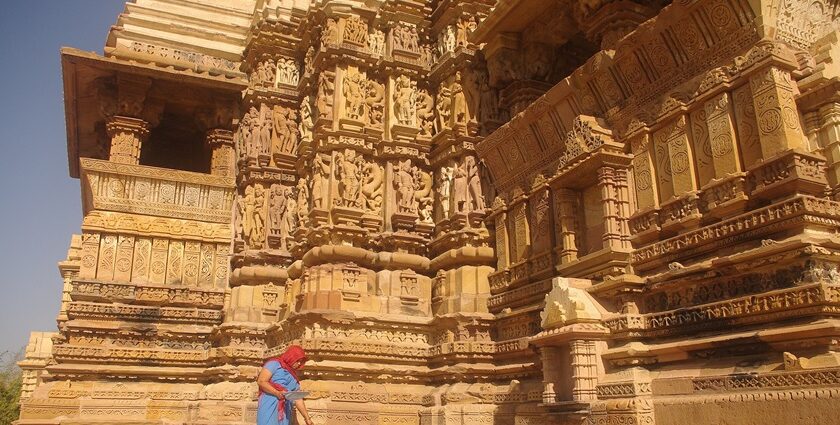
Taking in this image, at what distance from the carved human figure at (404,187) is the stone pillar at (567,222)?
3.47m

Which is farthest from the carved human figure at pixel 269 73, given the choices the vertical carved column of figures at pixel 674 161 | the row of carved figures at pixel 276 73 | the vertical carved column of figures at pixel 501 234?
the vertical carved column of figures at pixel 674 161

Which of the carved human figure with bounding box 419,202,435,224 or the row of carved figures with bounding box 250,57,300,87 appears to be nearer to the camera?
the carved human figure with bounding box 419,202,435,224

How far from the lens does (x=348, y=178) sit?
1177 centimetres

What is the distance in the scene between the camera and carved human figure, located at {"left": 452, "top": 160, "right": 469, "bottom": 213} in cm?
1179

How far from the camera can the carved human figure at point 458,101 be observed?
1232 centimetres

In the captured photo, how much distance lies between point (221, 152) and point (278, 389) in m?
9.32

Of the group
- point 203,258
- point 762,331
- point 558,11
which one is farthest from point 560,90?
point 203,258

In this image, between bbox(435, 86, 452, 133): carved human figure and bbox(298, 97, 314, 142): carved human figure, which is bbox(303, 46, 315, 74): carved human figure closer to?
bbox(298, 97, 314, 142): carved human figure

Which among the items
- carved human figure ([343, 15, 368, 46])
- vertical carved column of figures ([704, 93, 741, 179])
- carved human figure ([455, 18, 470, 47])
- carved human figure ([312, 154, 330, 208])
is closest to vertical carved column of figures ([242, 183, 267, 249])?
carved human figure ([312, 154, 330, 208])

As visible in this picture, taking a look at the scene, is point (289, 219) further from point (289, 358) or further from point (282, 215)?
point (289, 358)

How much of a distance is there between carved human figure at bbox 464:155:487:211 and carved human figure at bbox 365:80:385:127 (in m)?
1.92

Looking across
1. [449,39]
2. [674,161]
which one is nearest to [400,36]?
[449,39]

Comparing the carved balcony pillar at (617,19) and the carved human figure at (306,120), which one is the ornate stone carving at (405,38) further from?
the carved balcony pillar at (617,19)

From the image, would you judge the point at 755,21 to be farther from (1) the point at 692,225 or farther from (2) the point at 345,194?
(2) the point at 345,194
